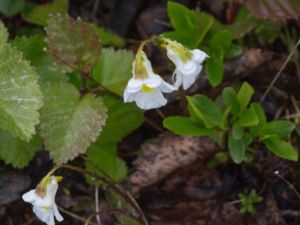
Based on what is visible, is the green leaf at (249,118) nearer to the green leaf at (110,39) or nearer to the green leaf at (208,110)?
the green leaf at (208,110)

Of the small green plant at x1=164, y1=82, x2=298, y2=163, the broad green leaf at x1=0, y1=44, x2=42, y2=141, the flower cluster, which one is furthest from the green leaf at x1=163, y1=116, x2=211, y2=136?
the broad green leaf at x1=0, y1=44, x2=42, y2=141

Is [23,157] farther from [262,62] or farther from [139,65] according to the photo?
[262,62]

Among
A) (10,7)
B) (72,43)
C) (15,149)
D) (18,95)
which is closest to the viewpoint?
(18,95)

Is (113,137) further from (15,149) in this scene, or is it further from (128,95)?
(128,95)

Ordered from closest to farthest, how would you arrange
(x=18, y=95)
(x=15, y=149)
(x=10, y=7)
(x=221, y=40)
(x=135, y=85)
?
(x=135, y=85) → (x=18, y=95) → (x=15, y=149) → (x=221, y=40) → (x=10, y=7)

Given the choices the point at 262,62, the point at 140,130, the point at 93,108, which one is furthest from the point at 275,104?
the point at 93,108

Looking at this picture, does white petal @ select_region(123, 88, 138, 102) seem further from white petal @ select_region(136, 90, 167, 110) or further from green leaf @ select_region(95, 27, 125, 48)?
green leaf @ select_region(95, 27, 125, 48)

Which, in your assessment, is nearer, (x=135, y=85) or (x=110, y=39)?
(x=135, y=85)

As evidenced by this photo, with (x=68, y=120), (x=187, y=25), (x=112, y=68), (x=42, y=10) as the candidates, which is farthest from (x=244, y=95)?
(x=42, y=10)
